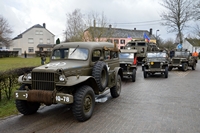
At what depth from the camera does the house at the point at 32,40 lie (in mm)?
58469

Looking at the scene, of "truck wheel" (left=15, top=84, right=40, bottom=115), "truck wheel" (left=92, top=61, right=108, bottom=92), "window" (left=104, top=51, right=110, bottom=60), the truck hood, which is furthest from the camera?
"window" (left=104, top=51, right=110, bottom=60)

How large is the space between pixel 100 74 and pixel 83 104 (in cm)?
118

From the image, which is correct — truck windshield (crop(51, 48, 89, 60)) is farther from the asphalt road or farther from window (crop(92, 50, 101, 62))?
the asphalt road

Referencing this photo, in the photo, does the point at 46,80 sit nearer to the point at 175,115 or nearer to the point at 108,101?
the point at 108,101

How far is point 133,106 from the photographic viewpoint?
6812mm

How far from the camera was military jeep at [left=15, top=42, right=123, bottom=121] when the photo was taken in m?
5.10

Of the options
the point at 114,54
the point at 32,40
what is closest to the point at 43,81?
the point at 114,54

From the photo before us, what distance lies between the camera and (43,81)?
523 centimetres

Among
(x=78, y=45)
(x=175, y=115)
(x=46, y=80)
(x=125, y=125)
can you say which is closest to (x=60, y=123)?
(x=46, y=80)

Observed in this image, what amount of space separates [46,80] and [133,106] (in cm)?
306

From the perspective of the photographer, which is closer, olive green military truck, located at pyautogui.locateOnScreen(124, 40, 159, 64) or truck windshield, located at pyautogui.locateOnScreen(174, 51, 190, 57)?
truck windshield, located at pyautogui.locateOnScreen(174, 51, 190, 57)

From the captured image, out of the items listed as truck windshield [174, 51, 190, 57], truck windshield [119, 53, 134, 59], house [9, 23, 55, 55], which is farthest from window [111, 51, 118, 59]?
house [9, 23, 55, 55]

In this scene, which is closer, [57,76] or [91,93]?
[57,76]

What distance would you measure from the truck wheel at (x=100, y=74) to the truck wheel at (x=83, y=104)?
581 mm
